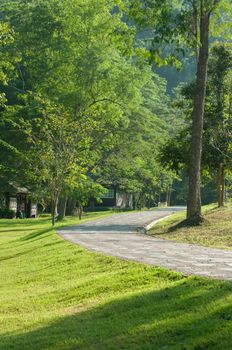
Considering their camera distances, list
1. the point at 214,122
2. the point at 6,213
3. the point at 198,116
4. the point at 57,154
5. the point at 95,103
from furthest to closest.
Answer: the point at 6,213 < the point at 95,103 < the point at 214,122 < the point at 57,154 < the point at 198,116

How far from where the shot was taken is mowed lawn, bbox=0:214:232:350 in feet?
21.6

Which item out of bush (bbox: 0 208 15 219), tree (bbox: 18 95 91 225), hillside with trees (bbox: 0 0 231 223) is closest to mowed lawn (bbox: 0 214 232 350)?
hillside with trees (bbox: 0 0 231 223)

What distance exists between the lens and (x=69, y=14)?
136 feet

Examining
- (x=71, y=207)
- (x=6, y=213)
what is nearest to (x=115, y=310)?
(x=6, y=213)

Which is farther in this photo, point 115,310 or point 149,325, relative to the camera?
point 115,310

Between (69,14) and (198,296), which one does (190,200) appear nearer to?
(198,296)

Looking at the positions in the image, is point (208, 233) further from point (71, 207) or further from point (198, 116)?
point (71, 207)

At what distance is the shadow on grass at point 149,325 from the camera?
635 centimetres

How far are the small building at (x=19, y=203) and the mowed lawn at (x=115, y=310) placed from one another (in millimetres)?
41638

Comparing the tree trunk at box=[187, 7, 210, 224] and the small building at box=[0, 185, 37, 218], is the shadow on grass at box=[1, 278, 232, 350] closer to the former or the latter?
the tree trunk at box=[187, 7, 210, 224]

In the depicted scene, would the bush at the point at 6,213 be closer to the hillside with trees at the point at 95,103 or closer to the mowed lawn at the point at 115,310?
the hillside with trees at the point at 95,103

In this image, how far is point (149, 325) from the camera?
706cm

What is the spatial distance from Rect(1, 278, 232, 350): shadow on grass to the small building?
147 feet

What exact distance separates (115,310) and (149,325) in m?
1.29
